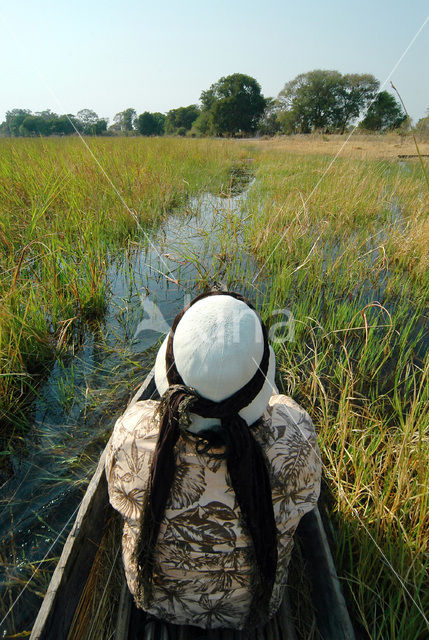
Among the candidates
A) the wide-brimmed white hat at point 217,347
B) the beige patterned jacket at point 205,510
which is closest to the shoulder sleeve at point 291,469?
the beige patterned jacket at point 205,510

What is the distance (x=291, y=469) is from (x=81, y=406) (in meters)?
1.56

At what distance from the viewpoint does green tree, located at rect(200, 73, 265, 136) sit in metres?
32.6

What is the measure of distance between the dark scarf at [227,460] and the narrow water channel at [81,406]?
2.61 feet

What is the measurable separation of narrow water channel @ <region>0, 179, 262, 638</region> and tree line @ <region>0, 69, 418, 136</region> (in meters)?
5.39

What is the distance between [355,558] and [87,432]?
142cm

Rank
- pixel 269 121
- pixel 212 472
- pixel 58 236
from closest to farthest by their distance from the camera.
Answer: pixel 212 472
pixel 58 236
pixel 269 121

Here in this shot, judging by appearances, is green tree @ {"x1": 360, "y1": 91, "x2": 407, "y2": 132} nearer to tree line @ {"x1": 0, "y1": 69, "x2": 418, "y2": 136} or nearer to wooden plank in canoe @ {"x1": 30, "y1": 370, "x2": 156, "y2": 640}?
tree line @ {"x1": 0, "y1": 69, "x2": 418, "y2": 136}

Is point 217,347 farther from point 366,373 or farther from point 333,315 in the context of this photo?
point 333,315

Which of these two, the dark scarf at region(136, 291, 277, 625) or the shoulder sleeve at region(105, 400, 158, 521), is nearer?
the dark scarf at region(136, 291, 277, 625)

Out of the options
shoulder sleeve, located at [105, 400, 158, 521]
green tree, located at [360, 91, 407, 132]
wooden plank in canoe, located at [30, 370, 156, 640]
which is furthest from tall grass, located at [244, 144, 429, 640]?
green tree, located at [360, 91, 407, 132]

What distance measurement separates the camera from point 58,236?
3.33 m

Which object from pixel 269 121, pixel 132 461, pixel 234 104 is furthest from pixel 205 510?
pixel 234 104

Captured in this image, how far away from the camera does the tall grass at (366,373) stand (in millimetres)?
1115

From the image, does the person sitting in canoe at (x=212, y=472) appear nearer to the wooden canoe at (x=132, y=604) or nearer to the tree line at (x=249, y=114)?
the wooden canoe at (x=132, y=604)
